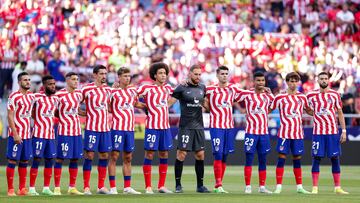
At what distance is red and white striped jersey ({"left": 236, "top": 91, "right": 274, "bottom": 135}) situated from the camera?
21.3 m

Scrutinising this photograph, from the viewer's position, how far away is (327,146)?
21203mm

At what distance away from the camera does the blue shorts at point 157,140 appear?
20.9 meters

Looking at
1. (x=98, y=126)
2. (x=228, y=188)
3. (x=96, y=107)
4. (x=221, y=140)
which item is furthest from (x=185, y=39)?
(x=98, y=126)

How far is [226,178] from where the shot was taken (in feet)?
84.2

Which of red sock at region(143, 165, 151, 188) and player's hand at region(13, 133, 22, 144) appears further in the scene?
red sock at region(143, 165, 151, 188)

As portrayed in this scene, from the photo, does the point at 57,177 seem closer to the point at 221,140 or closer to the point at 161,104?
the point at 161,104

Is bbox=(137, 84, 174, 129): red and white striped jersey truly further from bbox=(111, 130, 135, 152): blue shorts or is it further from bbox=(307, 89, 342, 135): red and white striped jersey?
bbox=(307, 89, 342, 135): red and white striped jersey

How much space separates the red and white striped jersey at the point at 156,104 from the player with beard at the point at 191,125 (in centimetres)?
24

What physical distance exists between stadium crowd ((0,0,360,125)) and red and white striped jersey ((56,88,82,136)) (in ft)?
36.5

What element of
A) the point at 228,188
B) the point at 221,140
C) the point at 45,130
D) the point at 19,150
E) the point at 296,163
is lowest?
the point at 228,188

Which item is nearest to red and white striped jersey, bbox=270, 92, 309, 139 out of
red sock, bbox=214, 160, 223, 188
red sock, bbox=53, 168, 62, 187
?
red sock, bbox=214, 160, 223, 188

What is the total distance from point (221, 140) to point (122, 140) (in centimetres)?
191

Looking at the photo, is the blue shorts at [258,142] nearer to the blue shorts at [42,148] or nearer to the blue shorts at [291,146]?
the blue shorts at [291,146]

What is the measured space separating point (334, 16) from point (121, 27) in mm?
7361
